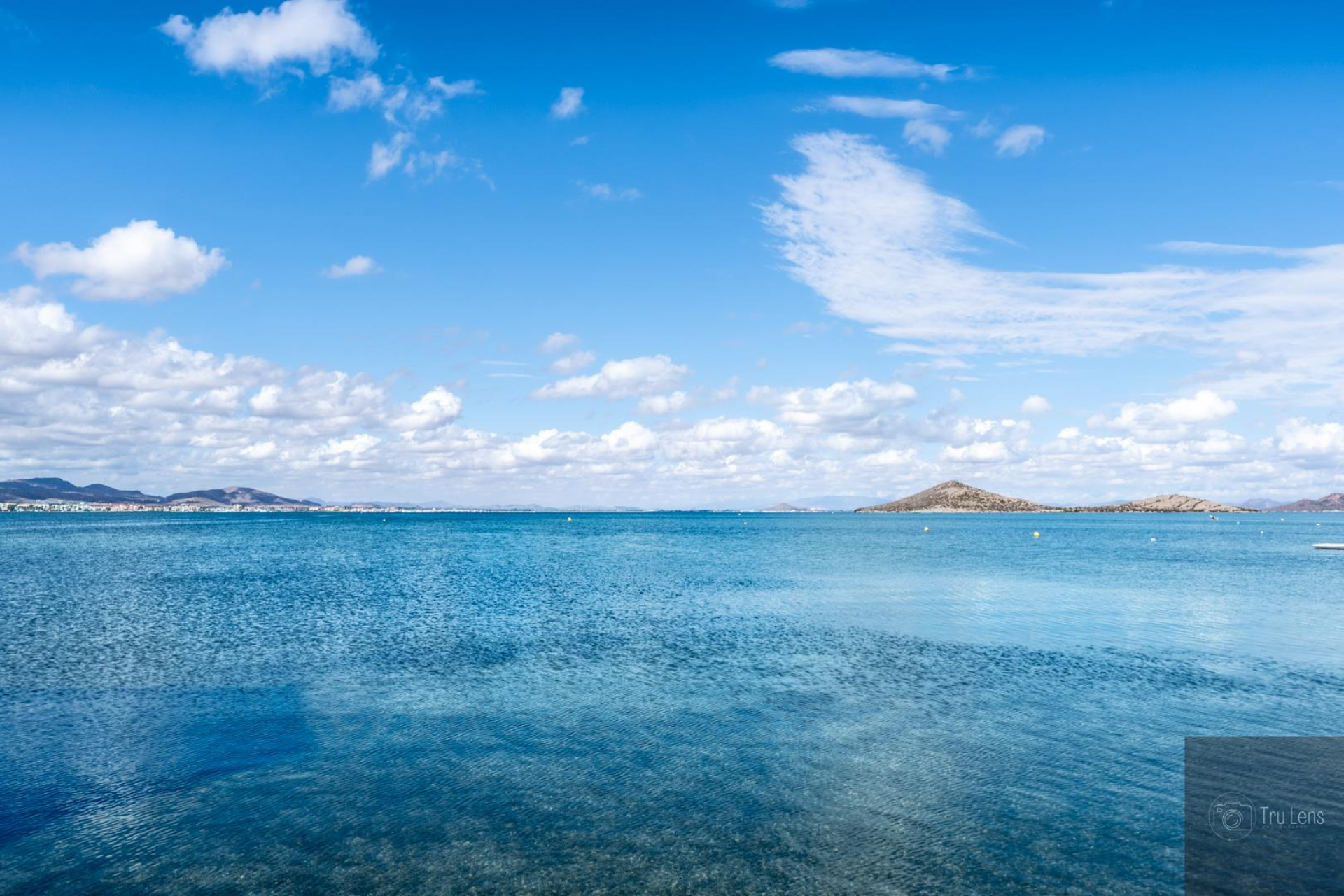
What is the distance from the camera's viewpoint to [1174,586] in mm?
66500

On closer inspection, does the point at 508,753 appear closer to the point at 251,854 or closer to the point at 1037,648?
the point at 251,854

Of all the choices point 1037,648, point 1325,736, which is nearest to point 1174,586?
point 1037,648

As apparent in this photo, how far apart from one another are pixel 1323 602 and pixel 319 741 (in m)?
65.9
